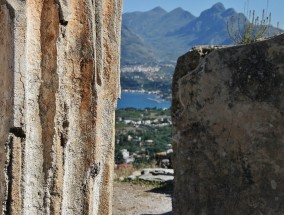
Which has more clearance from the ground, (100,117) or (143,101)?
(100,117)

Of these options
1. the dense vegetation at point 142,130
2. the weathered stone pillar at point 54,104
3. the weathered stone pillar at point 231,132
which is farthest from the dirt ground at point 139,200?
the dense vegetation at point 142,130

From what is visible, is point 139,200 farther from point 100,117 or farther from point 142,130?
point 142,130

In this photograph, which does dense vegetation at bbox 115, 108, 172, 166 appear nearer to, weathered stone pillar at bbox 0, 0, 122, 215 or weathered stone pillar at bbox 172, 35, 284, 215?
weathered stone pillar at bbox 172, 35, 284, 215

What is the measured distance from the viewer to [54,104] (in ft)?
8.70

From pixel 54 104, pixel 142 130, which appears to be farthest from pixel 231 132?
pixel 142 130

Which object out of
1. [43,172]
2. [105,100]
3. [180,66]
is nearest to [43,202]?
[43,172]

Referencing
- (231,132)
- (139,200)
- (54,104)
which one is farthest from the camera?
(139,200)

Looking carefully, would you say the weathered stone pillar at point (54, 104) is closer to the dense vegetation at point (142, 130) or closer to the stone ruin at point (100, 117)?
the stone ruin at point (100, 117)

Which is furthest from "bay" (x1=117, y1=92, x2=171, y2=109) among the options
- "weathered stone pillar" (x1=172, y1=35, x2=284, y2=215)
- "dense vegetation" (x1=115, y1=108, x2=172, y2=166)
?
"weathered stone pillar" (x1=172, y1=35, x2=284, y2=215)

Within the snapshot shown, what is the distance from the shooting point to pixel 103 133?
2857mm

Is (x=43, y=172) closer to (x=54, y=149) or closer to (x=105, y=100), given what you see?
(x=54, y=149)

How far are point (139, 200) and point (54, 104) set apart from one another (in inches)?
338

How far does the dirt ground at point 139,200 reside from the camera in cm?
1013

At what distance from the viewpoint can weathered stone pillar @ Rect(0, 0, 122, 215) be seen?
255 centimetres
